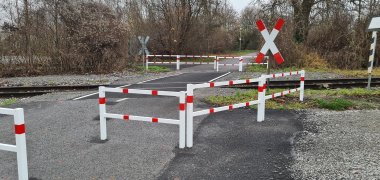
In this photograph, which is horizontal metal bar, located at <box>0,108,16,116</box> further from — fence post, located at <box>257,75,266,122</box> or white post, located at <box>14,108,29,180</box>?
fence post, located at <box>257,75,266,122</box>

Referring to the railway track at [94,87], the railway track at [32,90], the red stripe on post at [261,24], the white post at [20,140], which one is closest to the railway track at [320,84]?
the railway track at [94,87]

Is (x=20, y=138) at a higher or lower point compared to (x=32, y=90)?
higher

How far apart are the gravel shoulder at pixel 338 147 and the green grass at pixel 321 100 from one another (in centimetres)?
106

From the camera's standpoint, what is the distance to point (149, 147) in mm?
5770

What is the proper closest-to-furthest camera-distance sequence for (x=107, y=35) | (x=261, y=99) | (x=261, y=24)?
(x=261, y=99), (x=261, y=24), (x=107, y=35)

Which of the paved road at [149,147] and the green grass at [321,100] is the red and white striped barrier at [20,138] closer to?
the paved road at [149,147]

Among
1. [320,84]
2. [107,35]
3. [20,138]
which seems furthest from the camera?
[107,35]

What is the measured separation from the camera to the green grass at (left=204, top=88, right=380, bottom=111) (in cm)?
948

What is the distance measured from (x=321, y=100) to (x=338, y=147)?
4.59 m

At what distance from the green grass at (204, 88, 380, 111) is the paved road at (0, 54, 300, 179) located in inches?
53.3

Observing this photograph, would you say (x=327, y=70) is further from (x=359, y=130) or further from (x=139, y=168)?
(x=139, y=168)

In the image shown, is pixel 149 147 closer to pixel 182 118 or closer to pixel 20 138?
pixel 182 118

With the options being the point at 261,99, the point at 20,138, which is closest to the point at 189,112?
the point at 261,99

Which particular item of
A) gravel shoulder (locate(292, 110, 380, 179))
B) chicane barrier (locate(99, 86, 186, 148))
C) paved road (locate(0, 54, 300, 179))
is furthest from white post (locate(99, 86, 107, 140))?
gravel shoulder (locate(292, 110, 380, 179))
